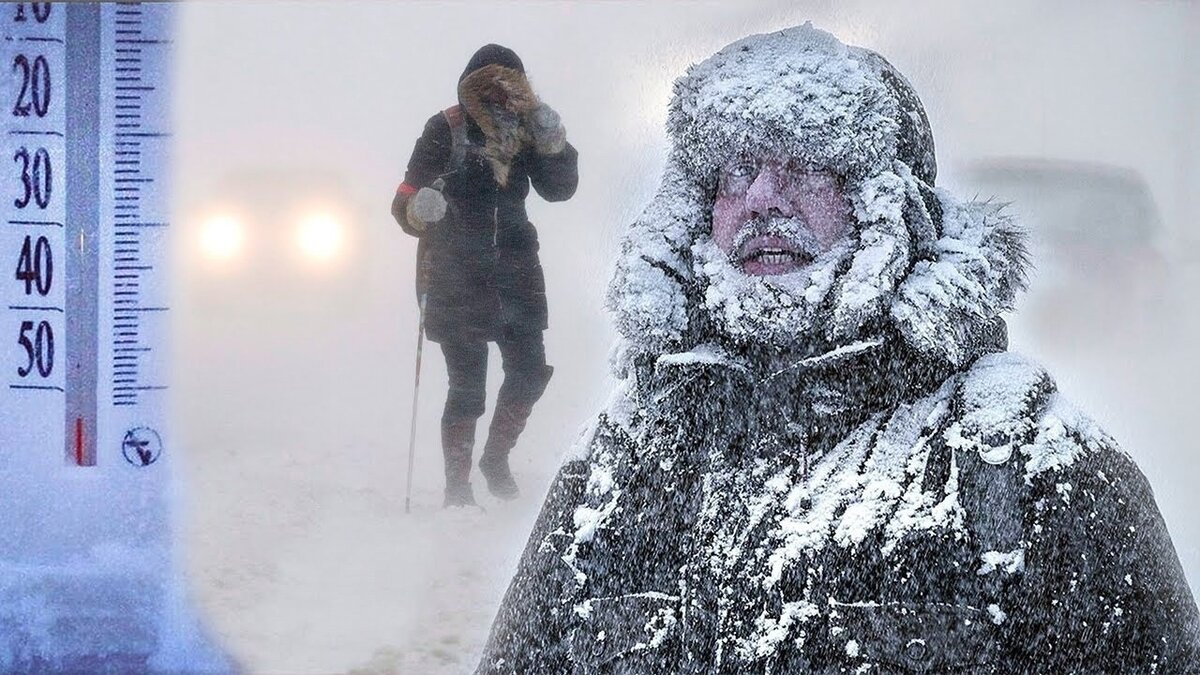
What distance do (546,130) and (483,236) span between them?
0.15 m

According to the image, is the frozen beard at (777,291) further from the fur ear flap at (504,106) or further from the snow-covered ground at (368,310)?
the fur ear flap at (504,106)

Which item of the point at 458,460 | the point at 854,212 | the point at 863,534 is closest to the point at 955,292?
the point at 854,212

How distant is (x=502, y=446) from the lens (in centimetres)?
153

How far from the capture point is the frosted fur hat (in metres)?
1.20

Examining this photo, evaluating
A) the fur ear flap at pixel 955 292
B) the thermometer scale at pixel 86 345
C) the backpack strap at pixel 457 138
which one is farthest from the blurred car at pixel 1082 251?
the thermometer scale at pixel 86 345

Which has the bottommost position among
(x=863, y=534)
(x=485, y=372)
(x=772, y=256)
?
(x=863, y=534)

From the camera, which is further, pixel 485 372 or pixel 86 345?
pixel 86 345

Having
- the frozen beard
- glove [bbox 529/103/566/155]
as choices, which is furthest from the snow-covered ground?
the frozen beard

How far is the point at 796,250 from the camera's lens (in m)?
1.23

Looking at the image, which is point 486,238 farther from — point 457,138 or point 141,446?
point 141,446

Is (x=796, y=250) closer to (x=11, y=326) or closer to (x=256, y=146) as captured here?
(x=256, y=146)

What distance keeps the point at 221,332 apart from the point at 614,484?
23.6 inches

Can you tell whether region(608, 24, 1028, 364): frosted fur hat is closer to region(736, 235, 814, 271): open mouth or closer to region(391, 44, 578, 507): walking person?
region(736, 235, 814, 271): open mouth

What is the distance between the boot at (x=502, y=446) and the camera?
1.51 meters
